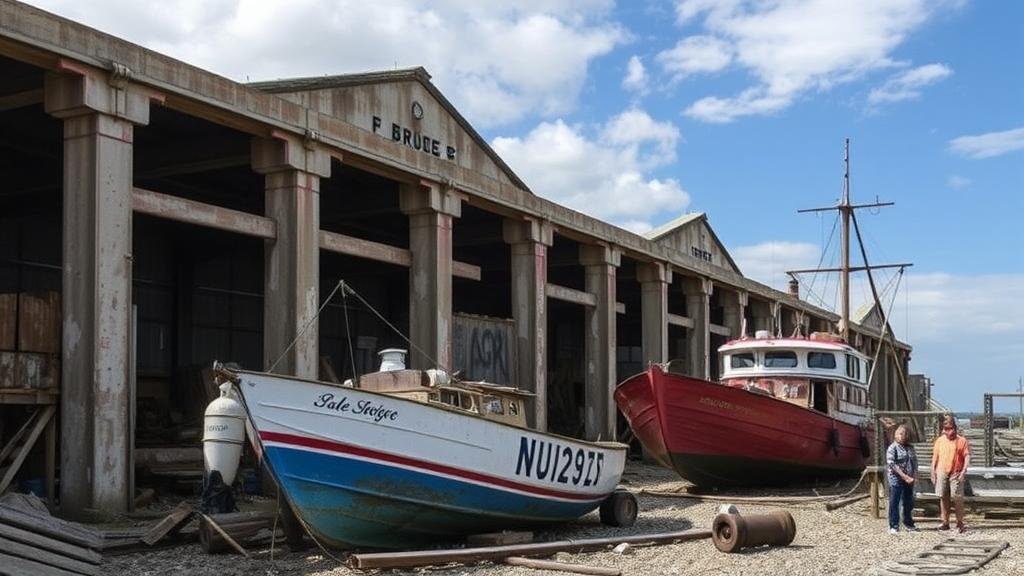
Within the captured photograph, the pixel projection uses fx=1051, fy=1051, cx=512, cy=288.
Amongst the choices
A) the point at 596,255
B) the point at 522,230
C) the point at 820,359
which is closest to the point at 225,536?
the point at 522,230

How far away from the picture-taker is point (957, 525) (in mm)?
14859

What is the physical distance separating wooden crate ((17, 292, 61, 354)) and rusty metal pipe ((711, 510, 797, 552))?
9.24m

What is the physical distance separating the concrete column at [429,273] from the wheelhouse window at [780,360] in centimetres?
764

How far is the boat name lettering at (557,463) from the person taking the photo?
1325 cm

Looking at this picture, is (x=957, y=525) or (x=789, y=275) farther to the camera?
(x=789, y=275)

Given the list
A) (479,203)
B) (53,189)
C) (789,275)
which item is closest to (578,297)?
(479,203)

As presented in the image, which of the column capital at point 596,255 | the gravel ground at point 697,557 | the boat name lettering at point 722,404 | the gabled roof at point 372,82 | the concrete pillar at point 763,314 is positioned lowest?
the gravel ground at point 697,557

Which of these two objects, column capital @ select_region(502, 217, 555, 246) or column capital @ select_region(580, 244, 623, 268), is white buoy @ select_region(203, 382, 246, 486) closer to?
column capital @ select_region(502, 217, 555, 246)

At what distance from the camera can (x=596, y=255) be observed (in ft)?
88.2

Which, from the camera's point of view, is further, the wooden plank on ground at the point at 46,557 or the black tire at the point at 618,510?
the black tire at the point at 618,510

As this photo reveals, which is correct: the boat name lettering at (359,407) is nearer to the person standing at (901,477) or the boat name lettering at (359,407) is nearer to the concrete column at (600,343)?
the person standing at (901,477)

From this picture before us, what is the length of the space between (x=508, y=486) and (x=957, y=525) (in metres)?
6.67

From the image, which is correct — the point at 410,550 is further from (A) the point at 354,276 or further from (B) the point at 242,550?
(A) the point at 354,276

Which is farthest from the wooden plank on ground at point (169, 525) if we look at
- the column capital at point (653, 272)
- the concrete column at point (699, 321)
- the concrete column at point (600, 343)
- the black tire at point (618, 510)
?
the concrete column at point (699, 321)
